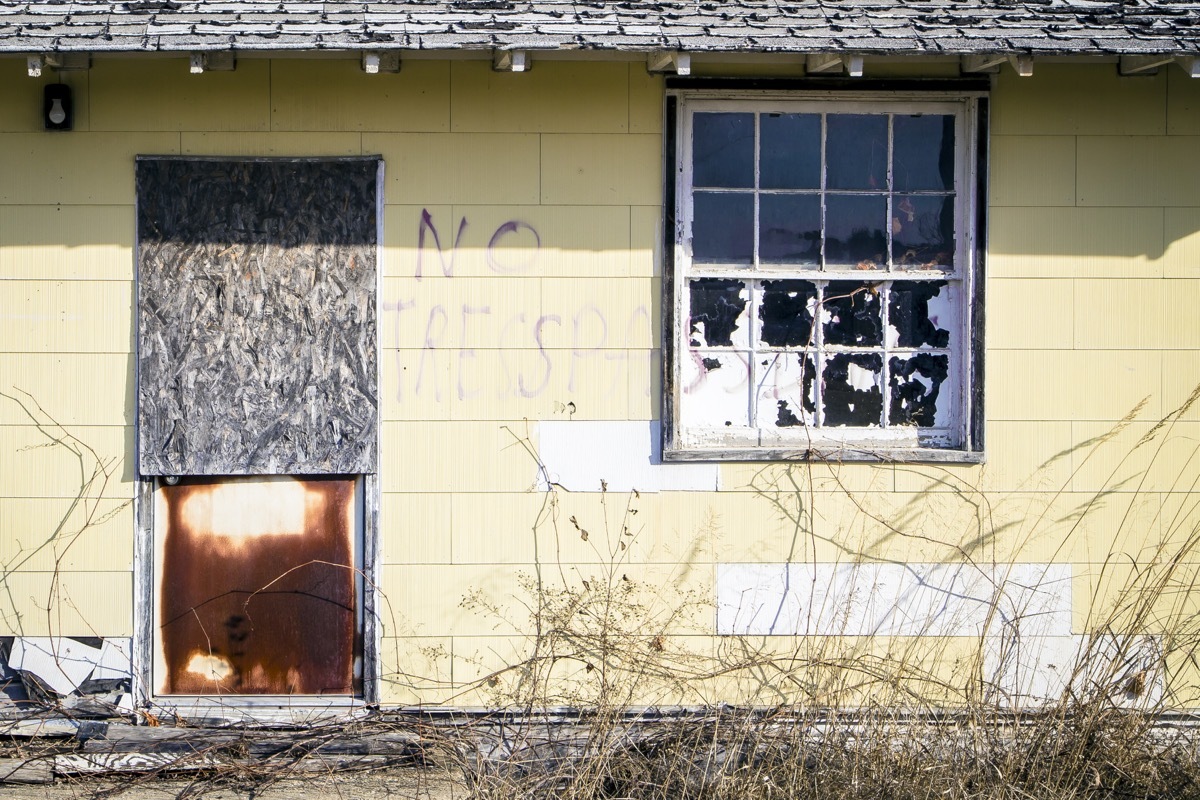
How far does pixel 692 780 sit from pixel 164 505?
275 centimetres

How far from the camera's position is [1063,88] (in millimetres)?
5258

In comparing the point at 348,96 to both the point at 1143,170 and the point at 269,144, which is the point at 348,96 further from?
the point at 1143,170

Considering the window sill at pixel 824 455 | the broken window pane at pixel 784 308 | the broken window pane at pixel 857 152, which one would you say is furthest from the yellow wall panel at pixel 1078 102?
the window sill at pixel 824 455

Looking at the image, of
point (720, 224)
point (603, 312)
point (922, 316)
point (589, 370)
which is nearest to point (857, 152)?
point (720, 224)

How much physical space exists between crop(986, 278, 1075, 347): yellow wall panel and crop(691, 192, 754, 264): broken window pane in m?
1.20

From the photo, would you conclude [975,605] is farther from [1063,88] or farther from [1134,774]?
[1063,88]

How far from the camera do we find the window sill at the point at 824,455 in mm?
5191

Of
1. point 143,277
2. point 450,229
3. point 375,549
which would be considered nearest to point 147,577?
point 375,549

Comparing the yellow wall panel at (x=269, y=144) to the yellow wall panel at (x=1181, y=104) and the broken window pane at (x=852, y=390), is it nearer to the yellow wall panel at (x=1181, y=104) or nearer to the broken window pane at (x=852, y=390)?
the broken window pane at (x=852, y=390)

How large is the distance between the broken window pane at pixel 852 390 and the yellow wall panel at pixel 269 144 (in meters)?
2.51

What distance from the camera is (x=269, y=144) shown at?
5.13m

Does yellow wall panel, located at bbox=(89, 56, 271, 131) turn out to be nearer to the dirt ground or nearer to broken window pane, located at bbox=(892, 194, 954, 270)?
the dirt ground

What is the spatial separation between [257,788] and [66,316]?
91.6 inches

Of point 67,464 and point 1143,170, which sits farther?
point 1143,170
